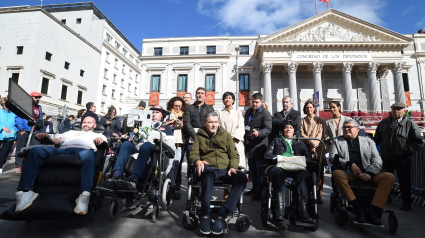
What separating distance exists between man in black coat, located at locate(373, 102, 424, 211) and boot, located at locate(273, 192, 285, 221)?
287cm

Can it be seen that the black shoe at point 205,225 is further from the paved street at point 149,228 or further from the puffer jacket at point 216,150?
the puffer jacket at point 216,150

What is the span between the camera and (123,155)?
3289 mm

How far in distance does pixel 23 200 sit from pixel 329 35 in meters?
31.5

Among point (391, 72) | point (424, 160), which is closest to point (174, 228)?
point (424, 160)

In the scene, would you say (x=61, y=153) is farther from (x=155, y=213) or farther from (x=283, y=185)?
(x=283, y=185)

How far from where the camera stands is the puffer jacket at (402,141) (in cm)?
400

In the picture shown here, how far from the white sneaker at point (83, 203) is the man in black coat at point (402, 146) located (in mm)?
5260

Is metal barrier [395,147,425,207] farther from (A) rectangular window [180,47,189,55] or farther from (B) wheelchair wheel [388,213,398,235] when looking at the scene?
(A) rectangular window [180,47,189,55]

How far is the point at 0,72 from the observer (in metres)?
24.7

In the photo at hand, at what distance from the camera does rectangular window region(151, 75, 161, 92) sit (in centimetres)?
3020

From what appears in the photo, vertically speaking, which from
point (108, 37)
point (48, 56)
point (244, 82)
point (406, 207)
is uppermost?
point (108, 37)

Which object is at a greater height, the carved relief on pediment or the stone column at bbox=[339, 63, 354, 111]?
the carved relief on pediment

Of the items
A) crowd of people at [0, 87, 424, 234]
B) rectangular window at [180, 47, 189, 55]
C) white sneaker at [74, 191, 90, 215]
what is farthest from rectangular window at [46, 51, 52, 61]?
white sneaker at [74, 191, 90, 215]

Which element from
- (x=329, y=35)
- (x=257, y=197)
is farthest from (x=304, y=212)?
(x=329, y=35)
